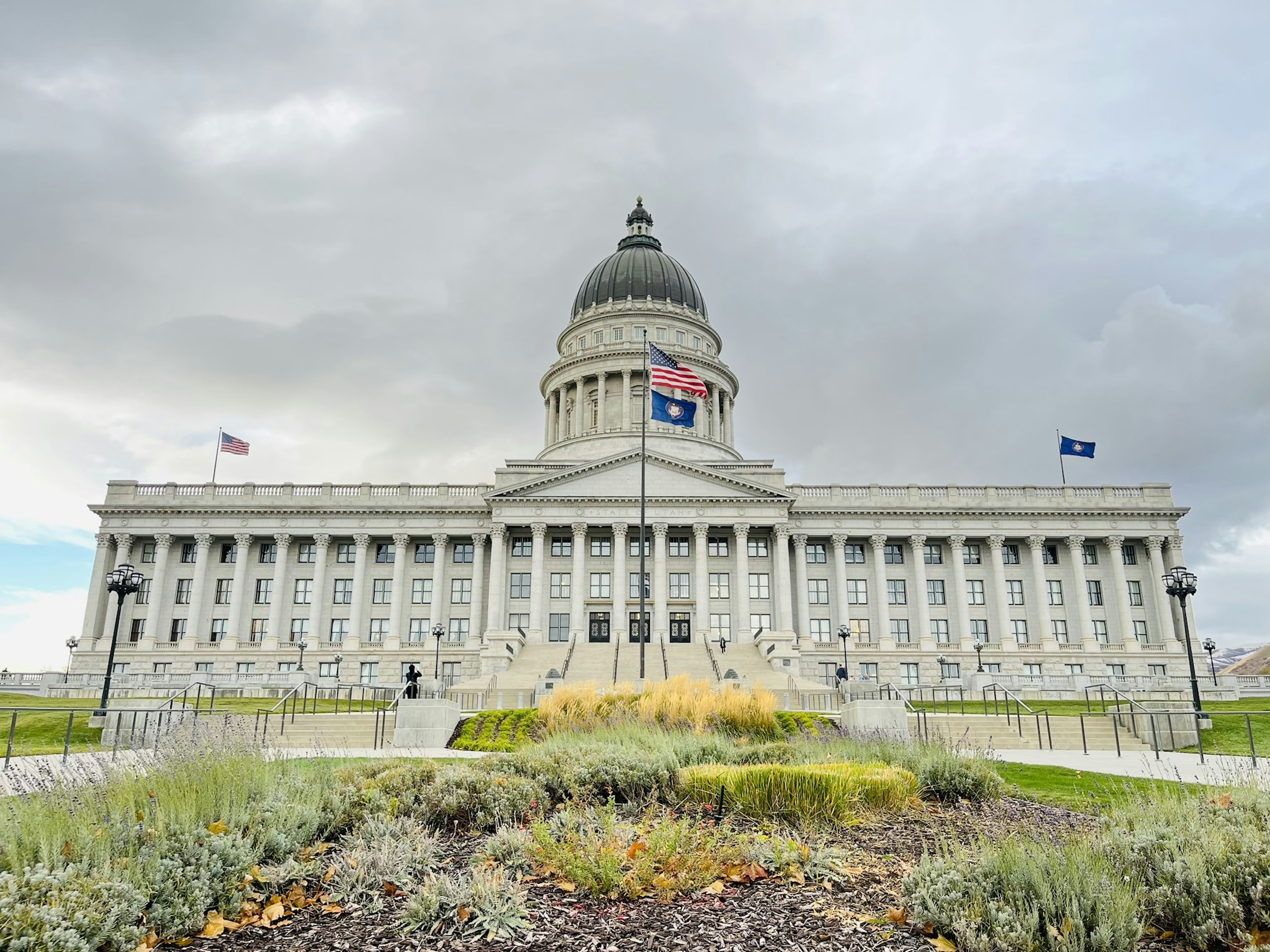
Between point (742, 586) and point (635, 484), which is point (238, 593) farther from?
point (742, 586)

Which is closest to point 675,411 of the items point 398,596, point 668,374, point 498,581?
point 668,374

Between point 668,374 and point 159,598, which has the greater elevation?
point 668,374

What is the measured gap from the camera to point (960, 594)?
6284 cm

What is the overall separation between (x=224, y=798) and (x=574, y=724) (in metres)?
12.5

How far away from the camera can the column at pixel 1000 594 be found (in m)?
61.4

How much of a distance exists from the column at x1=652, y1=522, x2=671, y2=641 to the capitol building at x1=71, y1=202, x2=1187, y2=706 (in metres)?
0.18

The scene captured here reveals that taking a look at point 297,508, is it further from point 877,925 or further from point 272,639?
point 877,925

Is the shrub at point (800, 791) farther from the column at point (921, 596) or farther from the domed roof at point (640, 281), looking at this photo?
the domed roof at point (640, 281)

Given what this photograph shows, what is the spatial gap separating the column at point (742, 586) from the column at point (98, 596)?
45730mm

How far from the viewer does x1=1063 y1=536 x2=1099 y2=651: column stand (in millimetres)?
61656

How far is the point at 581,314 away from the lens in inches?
3403

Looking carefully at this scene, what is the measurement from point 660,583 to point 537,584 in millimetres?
8661

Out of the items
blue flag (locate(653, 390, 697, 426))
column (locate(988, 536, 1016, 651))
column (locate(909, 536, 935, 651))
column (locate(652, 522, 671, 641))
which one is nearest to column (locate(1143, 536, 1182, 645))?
column (locate(988, 536, 1016, 651))

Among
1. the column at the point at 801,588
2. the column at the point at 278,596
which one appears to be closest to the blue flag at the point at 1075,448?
the column at the point at 801,588
